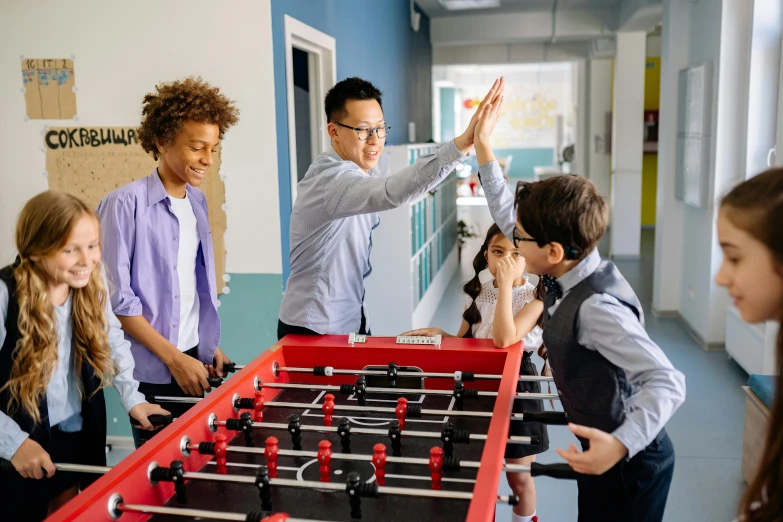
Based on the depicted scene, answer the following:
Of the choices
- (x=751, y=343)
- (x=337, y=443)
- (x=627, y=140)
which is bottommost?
(x=751, y=343)

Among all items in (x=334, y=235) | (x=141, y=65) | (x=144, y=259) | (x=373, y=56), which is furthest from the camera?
(x=373, y=56)

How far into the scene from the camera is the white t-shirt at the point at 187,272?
7.51 feet

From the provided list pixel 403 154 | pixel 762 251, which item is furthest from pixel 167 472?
pixel 403 154

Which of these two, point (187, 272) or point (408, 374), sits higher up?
point (187, 272)

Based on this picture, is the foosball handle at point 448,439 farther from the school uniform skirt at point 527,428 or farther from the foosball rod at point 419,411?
the school uniform skirt at point 527,428

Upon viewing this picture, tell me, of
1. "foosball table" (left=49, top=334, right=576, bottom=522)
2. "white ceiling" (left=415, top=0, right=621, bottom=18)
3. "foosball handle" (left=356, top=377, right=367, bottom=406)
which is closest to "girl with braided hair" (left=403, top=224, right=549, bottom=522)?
"foosball table" (left=49, top=334, right=576, bottom=522)

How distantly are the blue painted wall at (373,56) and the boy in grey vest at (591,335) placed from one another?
2.18m

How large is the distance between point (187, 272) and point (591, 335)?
1.32 m

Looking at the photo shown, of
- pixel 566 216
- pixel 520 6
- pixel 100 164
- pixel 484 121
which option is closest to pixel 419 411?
pixel 566 216

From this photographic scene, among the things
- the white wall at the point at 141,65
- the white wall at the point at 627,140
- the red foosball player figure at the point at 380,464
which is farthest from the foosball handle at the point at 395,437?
the white wall at the point at 627,140

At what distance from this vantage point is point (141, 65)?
3.46 meters

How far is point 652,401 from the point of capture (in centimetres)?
146

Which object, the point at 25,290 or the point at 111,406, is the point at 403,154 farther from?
the point at 25,290

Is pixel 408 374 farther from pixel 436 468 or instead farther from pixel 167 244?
pixel 167 244
